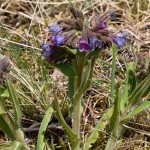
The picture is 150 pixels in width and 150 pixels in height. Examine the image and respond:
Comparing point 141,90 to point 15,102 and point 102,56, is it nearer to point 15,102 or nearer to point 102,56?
point 15,102

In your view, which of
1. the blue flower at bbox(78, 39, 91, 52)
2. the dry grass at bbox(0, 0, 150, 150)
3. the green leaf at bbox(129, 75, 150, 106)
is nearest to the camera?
the blue flower at bbox(78, 39, 91, 52)

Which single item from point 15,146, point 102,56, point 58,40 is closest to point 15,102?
point 15,146

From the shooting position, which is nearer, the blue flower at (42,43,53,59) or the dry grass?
the blue flower at (42,43,53,59)

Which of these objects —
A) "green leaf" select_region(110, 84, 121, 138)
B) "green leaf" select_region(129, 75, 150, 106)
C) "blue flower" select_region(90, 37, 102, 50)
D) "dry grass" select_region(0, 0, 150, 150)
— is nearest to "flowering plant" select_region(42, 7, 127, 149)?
"blue flower" select_region(90, 37, 102, 50)

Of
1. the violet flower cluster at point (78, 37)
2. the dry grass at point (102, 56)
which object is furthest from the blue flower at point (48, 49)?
the dry grass at point (102, 56)

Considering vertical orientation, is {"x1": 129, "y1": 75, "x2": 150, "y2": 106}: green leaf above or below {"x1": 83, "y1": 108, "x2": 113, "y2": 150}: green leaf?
above

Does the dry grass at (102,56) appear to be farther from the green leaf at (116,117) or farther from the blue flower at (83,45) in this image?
the blue flower at (83,45)

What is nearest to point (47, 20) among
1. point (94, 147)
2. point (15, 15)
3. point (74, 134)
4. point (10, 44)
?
point (15, 15)

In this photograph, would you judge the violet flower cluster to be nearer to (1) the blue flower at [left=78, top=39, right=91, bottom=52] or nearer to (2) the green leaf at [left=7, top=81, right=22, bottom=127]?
(1) the blue flower at [left=78, top=39, right=91, bottom=52]

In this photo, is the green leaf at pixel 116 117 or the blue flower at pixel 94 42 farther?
the green leaf at pixel 116 117
